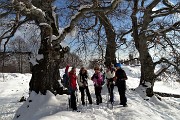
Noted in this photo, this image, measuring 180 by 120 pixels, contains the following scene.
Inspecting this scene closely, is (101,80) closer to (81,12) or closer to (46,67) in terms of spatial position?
(46,67)

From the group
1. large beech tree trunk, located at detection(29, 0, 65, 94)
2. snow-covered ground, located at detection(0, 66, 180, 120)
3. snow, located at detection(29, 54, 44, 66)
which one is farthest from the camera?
snow, located at detection(29, 54, 44, 66)

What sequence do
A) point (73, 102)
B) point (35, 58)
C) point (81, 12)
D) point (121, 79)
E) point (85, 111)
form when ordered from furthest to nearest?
point (35, 58) → point (121, 79) → point (81, 12) → point (73, 102) → point (85, 111)

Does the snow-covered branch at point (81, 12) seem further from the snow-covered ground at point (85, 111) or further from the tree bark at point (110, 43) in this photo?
the tree bark at point (110, 43)

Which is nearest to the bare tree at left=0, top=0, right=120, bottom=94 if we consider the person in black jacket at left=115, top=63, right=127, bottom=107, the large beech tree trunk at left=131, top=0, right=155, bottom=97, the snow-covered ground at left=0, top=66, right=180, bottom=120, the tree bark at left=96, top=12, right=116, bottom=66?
the snow-covered ground at left=0, top=66, right=180, bottom=120

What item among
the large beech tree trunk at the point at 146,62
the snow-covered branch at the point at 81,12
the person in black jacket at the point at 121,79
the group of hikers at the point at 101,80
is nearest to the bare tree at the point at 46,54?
the snow-covered branch at the point at 81,12

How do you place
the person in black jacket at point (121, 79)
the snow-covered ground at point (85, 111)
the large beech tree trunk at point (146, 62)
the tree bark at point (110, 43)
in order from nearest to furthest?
the snow-covered ground at point (85, 111), the person in black jacket at point (121, 79), the large beech tree trunk at point (146, 62), the tree bark at point (110, 43)

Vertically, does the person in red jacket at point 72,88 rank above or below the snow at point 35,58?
below

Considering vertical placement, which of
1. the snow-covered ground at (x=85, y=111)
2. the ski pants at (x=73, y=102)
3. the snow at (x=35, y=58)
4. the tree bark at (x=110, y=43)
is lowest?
the snow-covered ground at (x=85, y=111)

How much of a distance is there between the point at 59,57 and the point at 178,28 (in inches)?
316

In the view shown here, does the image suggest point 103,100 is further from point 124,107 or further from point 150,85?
point 150,85

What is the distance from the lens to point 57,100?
14.0 m

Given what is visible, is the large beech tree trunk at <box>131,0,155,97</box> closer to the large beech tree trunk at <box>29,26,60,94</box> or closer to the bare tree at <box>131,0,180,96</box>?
the bare tree at <box>131,0,180,96</box>

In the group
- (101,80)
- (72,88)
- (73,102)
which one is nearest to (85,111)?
(73,102)

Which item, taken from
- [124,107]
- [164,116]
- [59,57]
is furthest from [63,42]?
[164,116]
